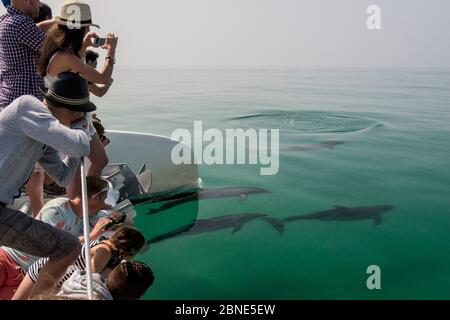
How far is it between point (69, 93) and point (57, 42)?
0.68m

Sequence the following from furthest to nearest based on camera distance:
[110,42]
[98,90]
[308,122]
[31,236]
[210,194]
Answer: [308,122] → [210,194] → [98,90] → [110,42] → [31,236]

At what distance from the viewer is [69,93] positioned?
2.83 metres

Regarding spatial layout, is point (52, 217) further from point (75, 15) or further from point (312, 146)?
point (312, 146)

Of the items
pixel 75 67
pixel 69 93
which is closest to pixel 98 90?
pixel 75 67

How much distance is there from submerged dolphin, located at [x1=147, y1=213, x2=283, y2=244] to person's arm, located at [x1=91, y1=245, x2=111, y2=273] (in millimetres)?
2121

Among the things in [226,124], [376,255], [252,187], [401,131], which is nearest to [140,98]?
[226,124]

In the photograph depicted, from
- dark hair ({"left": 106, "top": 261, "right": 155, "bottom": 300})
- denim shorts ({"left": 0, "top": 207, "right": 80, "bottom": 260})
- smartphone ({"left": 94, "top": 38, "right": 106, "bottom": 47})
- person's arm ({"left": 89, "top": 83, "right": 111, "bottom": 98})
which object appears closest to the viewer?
denim shorts ({"left": 0, "top": 207, "right": 80, "bottom": 260})

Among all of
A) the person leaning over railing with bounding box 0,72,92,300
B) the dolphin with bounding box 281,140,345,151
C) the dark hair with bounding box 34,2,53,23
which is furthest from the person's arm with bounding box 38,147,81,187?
the dolphin with bounding box 281,140,345,151

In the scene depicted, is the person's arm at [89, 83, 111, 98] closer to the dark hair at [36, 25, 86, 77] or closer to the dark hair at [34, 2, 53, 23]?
the dark hair at [34, 2, 53, 23]

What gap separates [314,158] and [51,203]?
21.5 feet

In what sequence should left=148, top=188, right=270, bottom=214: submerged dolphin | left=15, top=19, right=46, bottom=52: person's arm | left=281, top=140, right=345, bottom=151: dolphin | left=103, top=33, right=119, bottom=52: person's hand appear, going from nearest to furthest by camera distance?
left=15, top=19, right=46, bottom=52: person's arm, left=103, top=33, right=119, bottom=52: person's hand, left=148, top=188, right=270, bottom=214: submerged dolphin, left=281, top=140, right=345, bottom=151: dolphin

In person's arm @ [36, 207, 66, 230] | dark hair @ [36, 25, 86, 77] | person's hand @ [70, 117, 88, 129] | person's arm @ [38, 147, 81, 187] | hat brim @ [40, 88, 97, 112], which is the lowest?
person's arm @ [36, 207, 66, 230]

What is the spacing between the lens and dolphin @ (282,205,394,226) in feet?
19.8

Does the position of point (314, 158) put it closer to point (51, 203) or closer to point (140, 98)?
point (51, 203)
